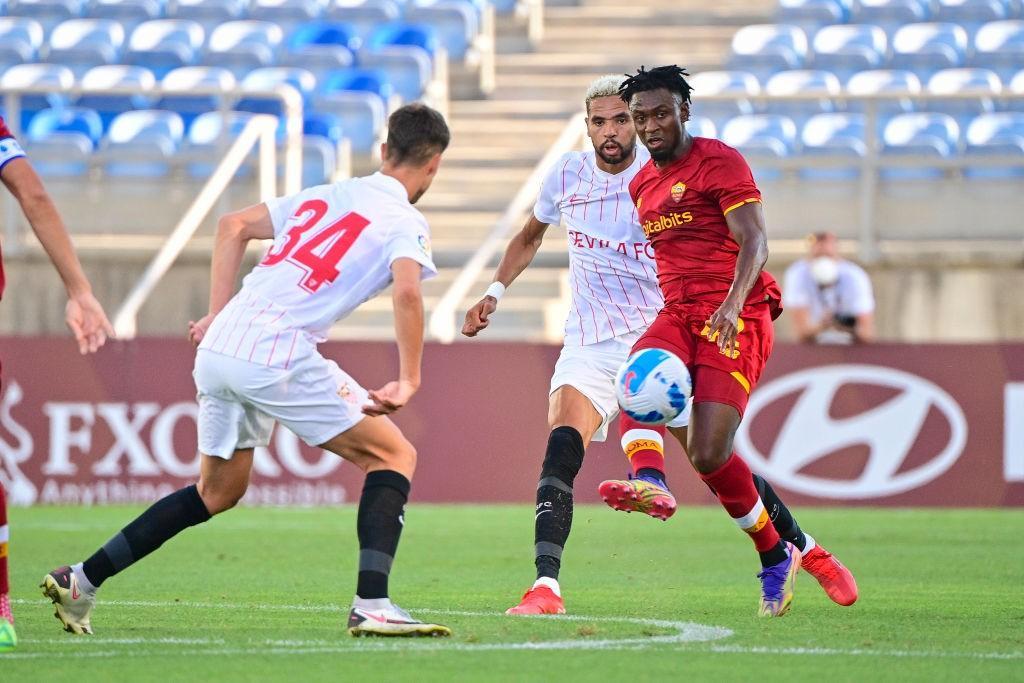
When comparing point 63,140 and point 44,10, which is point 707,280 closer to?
point 63,140

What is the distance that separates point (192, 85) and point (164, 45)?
5.32 ft

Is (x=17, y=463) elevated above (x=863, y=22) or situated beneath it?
situated beneath

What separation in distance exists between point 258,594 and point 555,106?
11.3 metres

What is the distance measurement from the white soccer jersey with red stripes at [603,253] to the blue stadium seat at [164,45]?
11.4 m

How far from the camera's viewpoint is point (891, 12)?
60.3 ft

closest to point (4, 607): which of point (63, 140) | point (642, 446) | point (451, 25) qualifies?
point (642, 446)

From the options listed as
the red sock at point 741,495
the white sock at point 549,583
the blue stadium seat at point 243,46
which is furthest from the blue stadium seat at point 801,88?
the white sock at point 549,583

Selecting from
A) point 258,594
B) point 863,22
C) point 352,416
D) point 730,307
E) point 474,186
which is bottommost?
point 258,594

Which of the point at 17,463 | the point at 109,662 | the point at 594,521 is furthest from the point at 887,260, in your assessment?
the point at 109,662

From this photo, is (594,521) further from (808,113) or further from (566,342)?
(808,113)

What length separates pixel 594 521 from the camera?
40.5 feet

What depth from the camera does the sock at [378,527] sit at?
5840 millimetres

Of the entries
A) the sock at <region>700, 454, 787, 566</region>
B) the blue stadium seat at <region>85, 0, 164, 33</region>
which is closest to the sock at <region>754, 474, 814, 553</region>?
the sock at <region>700, 454, 787, 566</region>

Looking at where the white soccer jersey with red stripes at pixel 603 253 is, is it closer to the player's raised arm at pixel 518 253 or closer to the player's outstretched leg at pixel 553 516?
the player's raised arm at pixel 518 253
